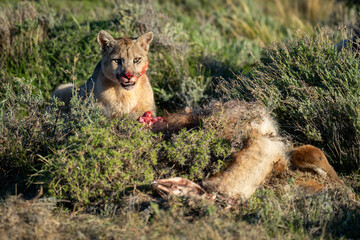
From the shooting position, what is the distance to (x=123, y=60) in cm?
567

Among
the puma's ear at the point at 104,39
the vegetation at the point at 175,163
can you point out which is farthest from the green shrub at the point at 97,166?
the puma's ear at the point at 104,39

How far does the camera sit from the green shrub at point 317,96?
15.5 ft

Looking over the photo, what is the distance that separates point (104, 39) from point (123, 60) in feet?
1.46

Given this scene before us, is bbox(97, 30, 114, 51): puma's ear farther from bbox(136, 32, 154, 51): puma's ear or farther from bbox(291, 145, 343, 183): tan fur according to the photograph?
bbox(291, 145, 343, 183): tan fur

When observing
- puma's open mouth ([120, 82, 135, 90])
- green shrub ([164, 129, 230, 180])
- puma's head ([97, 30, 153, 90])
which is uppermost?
puma's head ([97, 30, 153, 90])

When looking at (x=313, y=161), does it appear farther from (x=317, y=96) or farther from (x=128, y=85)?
(x=128, y=85)

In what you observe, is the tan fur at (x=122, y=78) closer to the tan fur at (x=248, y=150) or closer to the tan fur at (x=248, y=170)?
the tan fur at (x=248, y=150)

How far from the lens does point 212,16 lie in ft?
36.4

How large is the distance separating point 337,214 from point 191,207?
146 centimetres

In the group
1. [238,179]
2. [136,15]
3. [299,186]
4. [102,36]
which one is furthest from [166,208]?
[136,15]

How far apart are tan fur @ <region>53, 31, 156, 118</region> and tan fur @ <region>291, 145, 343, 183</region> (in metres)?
2.45

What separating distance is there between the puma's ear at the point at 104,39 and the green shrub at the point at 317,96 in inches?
74.2

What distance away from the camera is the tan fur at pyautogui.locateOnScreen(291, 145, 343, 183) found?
4.36 m

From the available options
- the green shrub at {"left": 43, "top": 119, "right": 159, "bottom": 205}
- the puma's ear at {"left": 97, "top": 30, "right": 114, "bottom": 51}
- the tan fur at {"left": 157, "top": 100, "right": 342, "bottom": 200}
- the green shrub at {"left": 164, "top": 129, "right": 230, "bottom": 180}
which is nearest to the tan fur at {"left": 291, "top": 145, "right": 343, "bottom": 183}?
the tan fur at {"left": 157, "top": 100, "right": 342, "bottom": 200}
